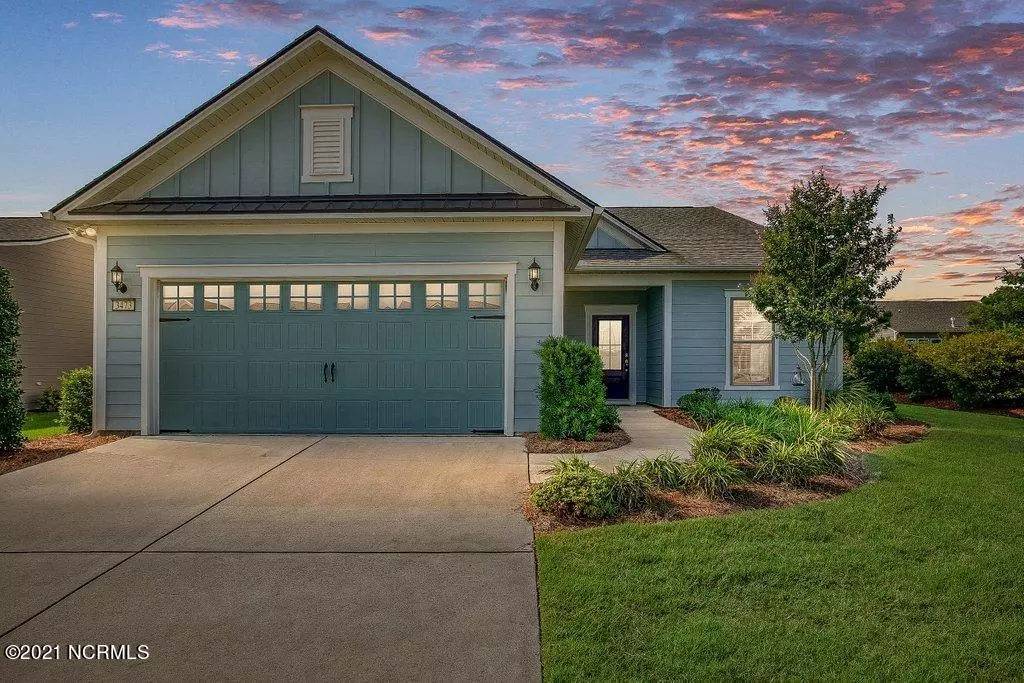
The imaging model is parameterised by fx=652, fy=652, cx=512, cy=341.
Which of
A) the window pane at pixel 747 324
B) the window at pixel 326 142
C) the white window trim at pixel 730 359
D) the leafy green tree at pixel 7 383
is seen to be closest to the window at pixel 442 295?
the window at pixel 326 142

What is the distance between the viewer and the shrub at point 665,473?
654 cm

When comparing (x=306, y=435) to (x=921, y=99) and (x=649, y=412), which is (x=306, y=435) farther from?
(x=921, y=99)

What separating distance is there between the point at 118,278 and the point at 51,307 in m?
8.30

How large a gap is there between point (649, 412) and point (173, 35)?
10.9m

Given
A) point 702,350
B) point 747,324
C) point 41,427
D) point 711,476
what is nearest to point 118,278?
point 41,427

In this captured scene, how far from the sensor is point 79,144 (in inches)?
519

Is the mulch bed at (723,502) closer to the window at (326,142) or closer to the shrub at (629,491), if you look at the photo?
the shrub at (629,491)

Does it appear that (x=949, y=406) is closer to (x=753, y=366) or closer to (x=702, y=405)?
(x=753, y=366)

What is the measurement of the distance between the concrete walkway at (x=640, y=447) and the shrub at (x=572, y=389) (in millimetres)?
643

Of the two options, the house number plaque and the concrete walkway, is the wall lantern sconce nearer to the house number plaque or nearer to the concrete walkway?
the concrete walkway

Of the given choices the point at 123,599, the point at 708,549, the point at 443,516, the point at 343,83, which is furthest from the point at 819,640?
the point at 343,83

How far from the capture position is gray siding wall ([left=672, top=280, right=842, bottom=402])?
14719 millimetres

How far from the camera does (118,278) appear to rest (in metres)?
9.99

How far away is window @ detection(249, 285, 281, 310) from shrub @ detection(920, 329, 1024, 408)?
51.6 ft
